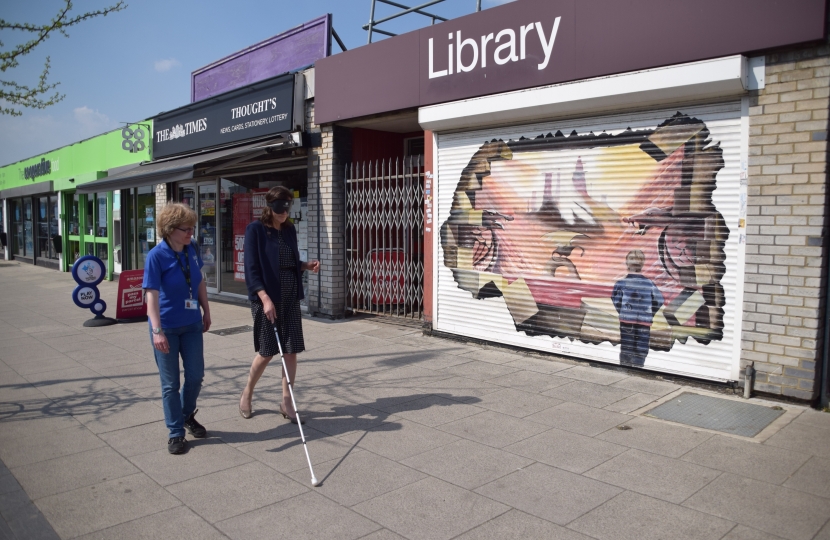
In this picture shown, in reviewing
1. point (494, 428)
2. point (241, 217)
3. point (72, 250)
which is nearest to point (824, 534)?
point (494, 428)

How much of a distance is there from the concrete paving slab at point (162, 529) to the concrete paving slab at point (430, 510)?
862 millimetres

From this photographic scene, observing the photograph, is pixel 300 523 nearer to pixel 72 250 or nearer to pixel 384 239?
pixel 384 239

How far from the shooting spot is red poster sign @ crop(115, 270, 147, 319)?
416 inches

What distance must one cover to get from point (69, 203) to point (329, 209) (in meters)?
15.7

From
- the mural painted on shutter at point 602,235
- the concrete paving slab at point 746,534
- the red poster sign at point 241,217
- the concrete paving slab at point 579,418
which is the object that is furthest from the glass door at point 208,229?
the concrete paving slab at point 746,534

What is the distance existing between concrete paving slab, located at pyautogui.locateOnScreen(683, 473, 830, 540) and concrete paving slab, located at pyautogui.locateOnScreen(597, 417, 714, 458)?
55 cm

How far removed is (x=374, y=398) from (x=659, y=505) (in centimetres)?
292

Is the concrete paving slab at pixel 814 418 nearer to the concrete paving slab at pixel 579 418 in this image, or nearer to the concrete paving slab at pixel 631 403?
the concrete paving slab at pixel 631 403

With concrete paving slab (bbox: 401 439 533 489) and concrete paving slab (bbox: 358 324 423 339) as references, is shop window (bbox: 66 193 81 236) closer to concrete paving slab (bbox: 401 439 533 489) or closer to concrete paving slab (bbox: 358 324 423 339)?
concrete paving slab (bbox: 358 324 423 339)

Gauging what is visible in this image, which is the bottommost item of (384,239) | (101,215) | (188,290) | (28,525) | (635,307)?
(28,525)

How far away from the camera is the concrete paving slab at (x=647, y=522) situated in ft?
11.0

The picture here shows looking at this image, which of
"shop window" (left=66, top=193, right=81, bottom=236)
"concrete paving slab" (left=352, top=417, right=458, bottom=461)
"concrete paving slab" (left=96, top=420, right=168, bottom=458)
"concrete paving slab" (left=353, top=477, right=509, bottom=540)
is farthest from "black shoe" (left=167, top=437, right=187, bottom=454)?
"shop window" (left=66, top=193, right=81, bottom=236)

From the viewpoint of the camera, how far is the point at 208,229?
46.1ft

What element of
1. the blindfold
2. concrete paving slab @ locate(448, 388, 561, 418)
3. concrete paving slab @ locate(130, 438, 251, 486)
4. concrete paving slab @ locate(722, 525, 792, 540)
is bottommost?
concrete paving slab @ locate(130, 438, 251, 486)
